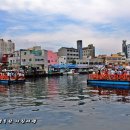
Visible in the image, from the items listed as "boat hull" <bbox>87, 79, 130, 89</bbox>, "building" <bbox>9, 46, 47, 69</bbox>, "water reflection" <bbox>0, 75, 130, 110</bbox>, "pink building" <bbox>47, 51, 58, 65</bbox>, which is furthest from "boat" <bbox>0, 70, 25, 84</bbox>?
"pink building" <bbox>47, 51, 58, 65</bbox>

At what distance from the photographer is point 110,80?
5981 centimetres

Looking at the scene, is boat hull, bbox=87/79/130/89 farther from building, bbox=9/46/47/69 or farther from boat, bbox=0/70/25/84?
building, bbox=9/46/47/69

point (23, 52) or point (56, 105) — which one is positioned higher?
point (23, 52)

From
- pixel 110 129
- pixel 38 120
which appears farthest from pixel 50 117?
pixel 110 129

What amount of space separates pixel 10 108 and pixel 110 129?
12074 millimetres

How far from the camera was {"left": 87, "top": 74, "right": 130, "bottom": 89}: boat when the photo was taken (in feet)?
182

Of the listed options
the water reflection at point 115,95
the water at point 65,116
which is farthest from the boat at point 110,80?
the water at point 65,116

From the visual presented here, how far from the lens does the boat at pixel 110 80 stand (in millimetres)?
55344

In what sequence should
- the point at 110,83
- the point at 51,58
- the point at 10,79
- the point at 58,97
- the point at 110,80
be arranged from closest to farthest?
the point at 58,97 → the point at 110,83 → the point at 110,80 → the point at 10,79 → the point at 51,58

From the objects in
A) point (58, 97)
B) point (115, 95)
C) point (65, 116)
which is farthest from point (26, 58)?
point (65, 116)

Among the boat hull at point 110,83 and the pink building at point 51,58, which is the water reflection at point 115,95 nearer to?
the boat hull at point 110,83

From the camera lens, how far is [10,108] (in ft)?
101

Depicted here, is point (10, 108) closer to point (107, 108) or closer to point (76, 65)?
point (107, 108)

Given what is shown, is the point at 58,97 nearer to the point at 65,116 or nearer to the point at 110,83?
the point at 65,116
